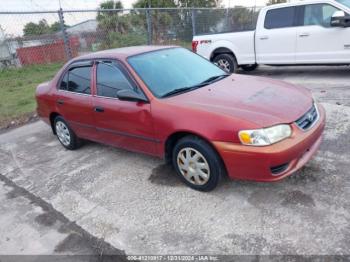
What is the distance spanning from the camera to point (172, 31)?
13.8m

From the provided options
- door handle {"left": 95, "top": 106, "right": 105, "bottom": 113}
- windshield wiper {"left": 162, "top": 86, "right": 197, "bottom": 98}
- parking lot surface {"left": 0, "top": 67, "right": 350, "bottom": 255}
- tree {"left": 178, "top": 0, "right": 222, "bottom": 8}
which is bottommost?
parking lot surface {"left": 0, "top": 67, "right": 350, "bottom": 255}

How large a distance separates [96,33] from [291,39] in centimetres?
729

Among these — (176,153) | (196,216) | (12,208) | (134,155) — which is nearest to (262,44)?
(134,155)

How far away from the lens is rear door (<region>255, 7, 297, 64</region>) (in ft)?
25.9

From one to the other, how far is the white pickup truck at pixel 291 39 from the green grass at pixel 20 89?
497 cm

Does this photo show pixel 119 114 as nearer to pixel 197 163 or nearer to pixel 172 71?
pixel 172 71

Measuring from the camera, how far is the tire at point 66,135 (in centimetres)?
512

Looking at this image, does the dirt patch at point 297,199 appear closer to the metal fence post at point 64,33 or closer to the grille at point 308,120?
the grille at point 308,120

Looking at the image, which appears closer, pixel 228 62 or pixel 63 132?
pixel 63 132

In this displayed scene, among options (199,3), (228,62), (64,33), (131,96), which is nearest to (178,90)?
(131,96)

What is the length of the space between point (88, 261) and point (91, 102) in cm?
219

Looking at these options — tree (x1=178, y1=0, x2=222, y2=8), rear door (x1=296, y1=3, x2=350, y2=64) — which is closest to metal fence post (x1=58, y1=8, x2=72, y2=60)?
rear door (x1=296, y1=3, x2=350, y2=64)

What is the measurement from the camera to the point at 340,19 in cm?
696

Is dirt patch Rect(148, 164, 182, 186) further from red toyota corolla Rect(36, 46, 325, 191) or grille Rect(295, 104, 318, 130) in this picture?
grille Rect(295, 104, 318, 130)
